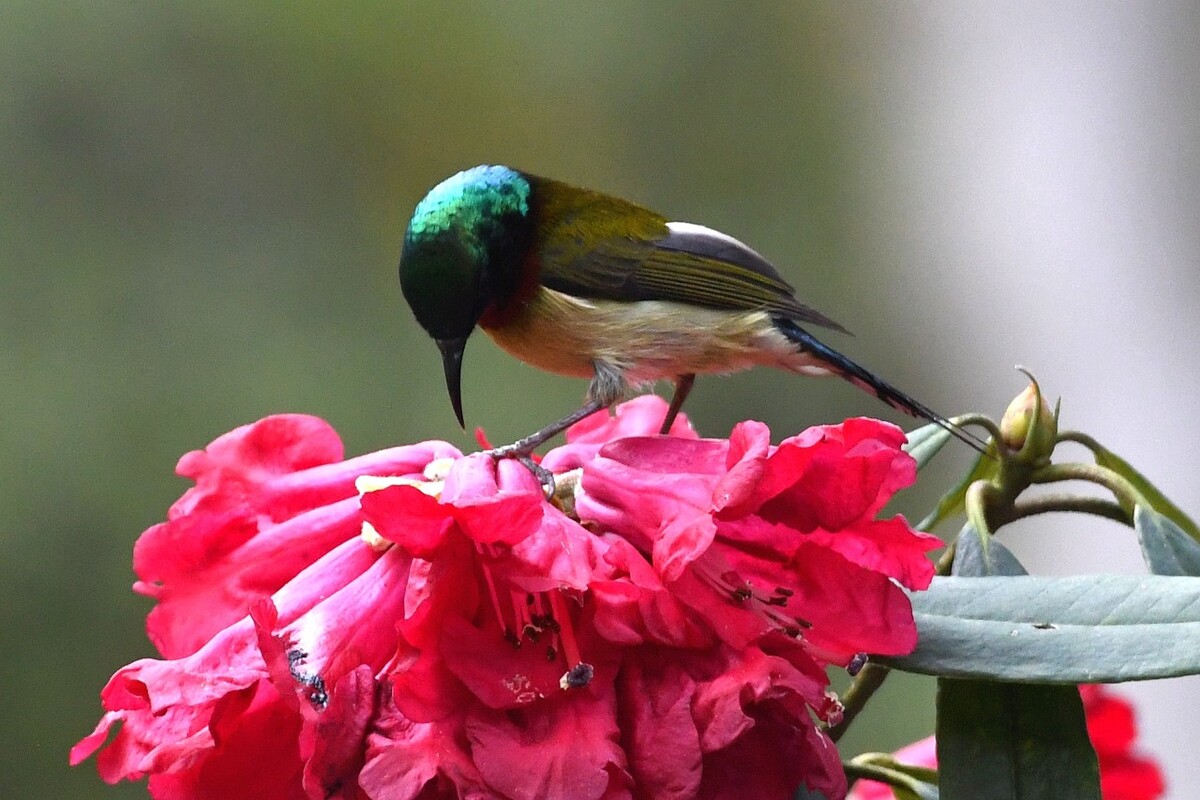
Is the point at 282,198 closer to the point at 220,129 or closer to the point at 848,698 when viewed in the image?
the point at 220,129

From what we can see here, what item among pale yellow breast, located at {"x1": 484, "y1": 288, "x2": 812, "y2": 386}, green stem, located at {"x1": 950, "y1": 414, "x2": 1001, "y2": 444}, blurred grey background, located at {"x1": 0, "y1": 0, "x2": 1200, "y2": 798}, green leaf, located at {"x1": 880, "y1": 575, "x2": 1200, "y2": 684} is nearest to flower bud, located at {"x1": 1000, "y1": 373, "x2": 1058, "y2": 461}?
green stem, located at {"x1": 950, "y1": 414, "x2": 1001, "y2": 444}

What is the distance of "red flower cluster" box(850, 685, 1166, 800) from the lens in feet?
2.98

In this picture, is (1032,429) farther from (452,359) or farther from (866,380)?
(452,359)

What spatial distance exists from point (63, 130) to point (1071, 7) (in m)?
2.16

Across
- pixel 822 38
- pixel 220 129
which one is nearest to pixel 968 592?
pixel 220 129

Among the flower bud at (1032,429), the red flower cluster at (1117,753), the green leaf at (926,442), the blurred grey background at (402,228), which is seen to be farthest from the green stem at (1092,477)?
the blurred grey background at (402,228)

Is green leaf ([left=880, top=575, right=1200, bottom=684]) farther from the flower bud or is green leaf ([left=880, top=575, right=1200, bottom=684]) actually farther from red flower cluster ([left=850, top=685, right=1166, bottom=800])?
red flower cluster ([left=850, top=685, right=1166, bottom=800])

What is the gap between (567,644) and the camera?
0.56 meters

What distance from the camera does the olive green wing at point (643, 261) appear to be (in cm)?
108

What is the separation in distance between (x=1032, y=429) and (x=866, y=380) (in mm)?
252

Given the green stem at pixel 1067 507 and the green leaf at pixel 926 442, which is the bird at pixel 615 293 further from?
the green stem at pixel 1067 507

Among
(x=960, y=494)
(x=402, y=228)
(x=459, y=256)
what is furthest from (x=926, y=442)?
(x=402, y=228)

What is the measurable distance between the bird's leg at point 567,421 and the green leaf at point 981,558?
0.23 meters

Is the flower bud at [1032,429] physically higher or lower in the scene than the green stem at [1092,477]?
higher
